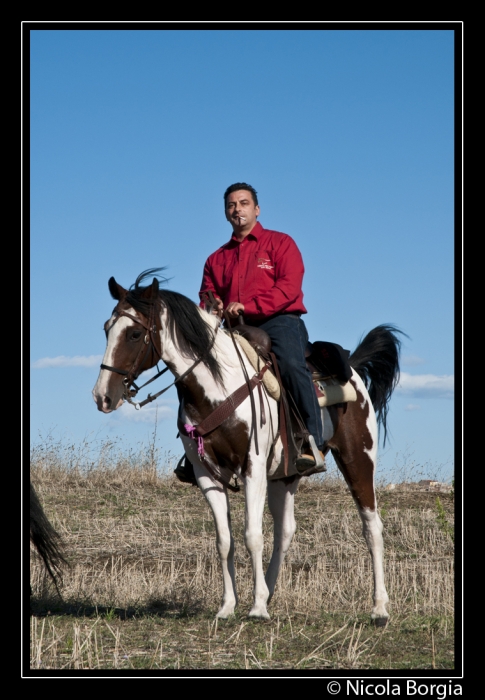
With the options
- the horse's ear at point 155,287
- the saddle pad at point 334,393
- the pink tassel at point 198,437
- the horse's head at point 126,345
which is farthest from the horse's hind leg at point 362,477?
the horse's ear at point 155,287

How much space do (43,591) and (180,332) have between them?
289 centimetres

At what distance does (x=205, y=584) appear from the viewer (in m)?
8.38

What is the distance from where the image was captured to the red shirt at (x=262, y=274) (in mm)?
7137

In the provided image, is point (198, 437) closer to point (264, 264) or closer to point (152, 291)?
point (152, 291)

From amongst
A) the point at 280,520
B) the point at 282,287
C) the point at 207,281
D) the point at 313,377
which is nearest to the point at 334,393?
the point at 313,377

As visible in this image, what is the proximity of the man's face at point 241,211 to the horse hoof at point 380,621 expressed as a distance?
141 inches

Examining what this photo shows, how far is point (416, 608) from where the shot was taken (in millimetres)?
7547

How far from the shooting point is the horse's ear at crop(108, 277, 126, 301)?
6449mm

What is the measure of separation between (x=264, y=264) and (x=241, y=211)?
531 mm

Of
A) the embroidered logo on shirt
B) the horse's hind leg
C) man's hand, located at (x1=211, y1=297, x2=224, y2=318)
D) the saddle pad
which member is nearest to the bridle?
man's hand, located at (x1=211, y1=297, x2=224, y2=318)

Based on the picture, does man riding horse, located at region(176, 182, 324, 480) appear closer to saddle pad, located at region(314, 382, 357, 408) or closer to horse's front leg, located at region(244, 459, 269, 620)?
saddle pad, located at region(314, 382, 357, 408)

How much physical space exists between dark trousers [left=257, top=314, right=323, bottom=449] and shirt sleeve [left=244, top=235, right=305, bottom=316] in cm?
17

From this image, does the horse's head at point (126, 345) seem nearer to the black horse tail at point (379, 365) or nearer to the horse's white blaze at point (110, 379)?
the horse's white blaze at point (110, 379)
